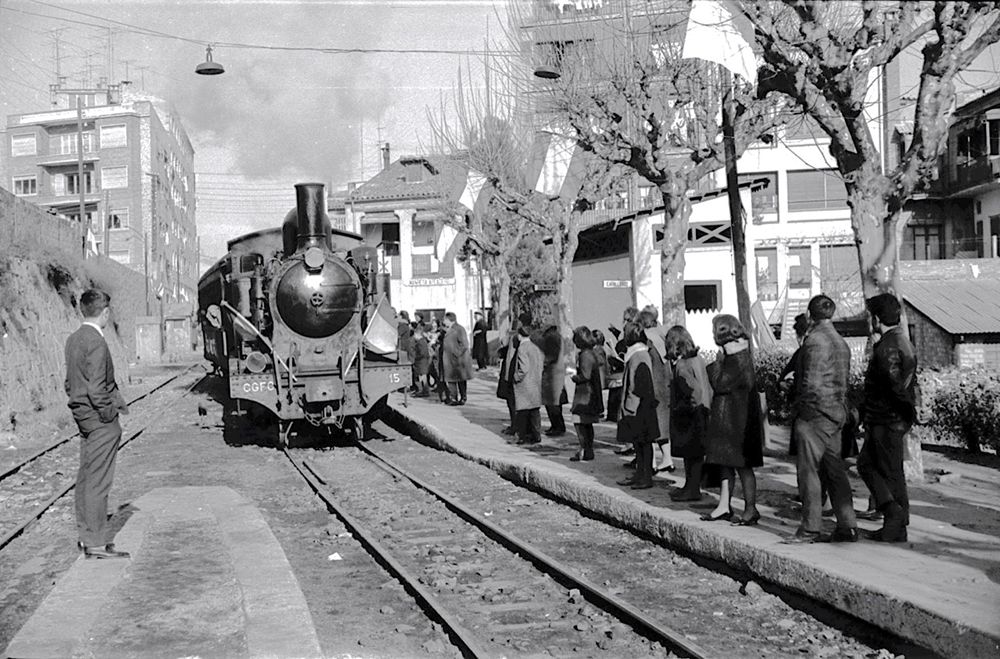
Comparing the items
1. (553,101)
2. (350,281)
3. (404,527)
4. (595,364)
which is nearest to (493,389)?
(553,101)

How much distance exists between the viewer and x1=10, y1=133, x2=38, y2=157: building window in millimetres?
61125

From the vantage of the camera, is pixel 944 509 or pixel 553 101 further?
pixel 553 101

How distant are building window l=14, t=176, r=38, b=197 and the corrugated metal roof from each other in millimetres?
57712

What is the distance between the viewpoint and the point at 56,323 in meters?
23.1

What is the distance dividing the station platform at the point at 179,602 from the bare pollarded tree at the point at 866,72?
A: 6.17 meters

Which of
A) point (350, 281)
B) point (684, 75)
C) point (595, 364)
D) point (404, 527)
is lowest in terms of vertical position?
point (404, 527)

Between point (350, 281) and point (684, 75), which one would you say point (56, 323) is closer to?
point (350, 281)

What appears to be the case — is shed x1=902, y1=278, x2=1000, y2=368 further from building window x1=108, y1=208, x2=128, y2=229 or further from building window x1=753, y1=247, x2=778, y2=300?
building window x1=108, y1=208, x2=128, y2=229

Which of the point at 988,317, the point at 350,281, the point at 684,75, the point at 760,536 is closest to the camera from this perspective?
the point at 760,536

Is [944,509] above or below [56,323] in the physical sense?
below

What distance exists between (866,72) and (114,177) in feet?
198

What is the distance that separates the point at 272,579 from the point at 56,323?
18.8 metres

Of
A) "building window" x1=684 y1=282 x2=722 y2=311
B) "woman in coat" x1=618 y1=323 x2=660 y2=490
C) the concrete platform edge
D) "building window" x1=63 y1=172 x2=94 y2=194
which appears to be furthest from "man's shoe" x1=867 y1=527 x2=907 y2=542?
"building window" x1=63 y1=172 x2=94 y2=194

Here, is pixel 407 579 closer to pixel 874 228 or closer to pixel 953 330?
pixel 874 228
